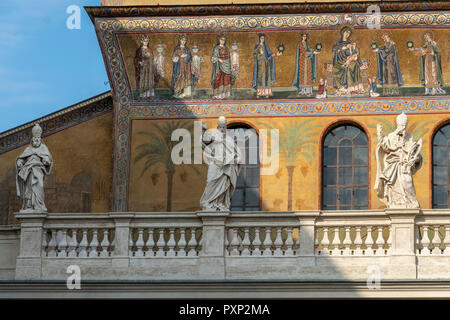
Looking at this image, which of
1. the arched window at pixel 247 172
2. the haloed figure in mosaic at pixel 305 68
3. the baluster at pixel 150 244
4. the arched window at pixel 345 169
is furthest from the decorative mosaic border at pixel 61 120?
the baluster at pixel 150 244

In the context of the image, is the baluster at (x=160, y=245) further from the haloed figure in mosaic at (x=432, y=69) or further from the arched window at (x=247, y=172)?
the haloed figure in mosaic at (x=432, y=69)

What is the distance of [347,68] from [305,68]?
845mm

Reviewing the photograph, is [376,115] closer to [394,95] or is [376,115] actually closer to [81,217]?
[394,95]

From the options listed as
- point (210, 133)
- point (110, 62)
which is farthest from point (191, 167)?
point (210, 133)

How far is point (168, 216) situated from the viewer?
21.1 meters

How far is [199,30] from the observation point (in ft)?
86.5

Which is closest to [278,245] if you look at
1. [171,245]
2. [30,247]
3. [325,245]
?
[325,245]

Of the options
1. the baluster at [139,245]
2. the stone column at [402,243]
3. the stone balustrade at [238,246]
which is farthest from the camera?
the baluster at [139,245]

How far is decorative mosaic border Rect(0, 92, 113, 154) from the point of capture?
85.9ft

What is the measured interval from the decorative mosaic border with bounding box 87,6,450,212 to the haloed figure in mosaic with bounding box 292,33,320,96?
289mm

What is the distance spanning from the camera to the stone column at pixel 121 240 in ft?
69.2

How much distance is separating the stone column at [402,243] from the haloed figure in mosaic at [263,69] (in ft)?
21.1

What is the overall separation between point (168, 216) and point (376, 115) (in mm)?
6504

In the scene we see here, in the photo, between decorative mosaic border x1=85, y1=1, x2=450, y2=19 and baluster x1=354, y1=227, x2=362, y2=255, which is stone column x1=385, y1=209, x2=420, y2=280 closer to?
baluster x1=354, y1=227, x2=362, y2=255
